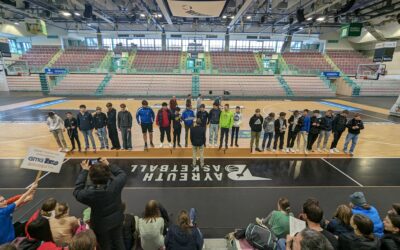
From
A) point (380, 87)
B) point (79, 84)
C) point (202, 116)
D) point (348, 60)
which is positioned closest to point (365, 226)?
point (202, 116)

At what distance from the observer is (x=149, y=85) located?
26.6 meters

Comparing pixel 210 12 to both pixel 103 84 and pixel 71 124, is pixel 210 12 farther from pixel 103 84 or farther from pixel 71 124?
pixel 103 84

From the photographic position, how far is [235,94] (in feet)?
86.6

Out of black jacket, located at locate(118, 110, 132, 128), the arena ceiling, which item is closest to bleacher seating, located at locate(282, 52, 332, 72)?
the arena ceiling

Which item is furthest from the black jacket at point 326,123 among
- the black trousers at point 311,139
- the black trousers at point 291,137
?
the black trousers at point 291,137

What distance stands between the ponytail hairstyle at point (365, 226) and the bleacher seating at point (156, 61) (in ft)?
93.6

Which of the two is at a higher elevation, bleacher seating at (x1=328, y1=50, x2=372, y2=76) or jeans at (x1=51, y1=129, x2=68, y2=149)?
bleacher seating at (x1=328, y1=50, x2=372, y2=76)

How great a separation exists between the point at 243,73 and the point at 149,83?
13080mm

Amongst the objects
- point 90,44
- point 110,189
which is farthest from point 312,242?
point 90,44

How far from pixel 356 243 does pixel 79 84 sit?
29.8 m

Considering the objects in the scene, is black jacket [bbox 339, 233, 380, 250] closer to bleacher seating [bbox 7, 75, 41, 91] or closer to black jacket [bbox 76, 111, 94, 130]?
black jacket [bbox 76, 111, 94, 130]

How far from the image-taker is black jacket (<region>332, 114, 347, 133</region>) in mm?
8278

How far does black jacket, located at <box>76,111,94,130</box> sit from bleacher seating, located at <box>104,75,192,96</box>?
1829 cm

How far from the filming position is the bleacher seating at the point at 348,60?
3195 centimetres
